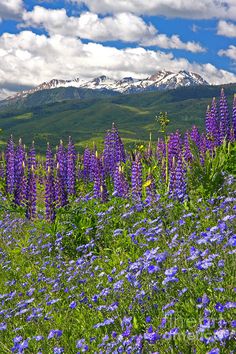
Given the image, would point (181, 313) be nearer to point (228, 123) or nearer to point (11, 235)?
point (11, 235)

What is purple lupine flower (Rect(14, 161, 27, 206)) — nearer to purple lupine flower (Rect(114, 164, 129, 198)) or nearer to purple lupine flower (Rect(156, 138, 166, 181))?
purple lupine flower (Rect(114, 164, 129, 198))

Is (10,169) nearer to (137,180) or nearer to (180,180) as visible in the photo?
(137,180)

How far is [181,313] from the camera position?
215 inches

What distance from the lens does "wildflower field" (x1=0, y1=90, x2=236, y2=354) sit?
200 inches

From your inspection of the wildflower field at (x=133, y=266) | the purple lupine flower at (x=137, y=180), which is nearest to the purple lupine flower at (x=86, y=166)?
the wildflower field at (x=133, y=266)

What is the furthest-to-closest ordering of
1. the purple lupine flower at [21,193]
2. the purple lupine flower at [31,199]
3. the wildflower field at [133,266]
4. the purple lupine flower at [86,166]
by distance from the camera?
1. the purple lupine flower at [86,166]
2. the purple lupine flower at [21,193]
3. the purple lupine flower at [31,199]
4. the wildflower field at [133,266]

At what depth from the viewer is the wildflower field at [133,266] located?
507cm

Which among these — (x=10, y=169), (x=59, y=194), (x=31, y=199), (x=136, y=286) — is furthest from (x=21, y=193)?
(x=136, y=286)

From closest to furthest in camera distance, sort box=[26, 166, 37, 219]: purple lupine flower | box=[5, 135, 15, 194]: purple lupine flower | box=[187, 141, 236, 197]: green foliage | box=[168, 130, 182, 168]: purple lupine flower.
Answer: box=[187, 141, 236, 197]: green foliage, box=[168, 130, 182, 168]: purple lupine flower, box=[26, 166, 37, 219]: purple lupine flower, box=[5, 135, 15, 194]: purple lupine flower

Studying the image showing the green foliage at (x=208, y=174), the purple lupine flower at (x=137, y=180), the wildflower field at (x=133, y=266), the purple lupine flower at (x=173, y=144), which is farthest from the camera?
the purple lupine flower at (x=173, y=144)

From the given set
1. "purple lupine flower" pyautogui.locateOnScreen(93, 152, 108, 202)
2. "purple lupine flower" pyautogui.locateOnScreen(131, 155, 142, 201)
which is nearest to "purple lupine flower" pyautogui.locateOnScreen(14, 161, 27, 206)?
"purple lupine flower" pyautogui.locateOnScreen(93, 152, 108, 202)

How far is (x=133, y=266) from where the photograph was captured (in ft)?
20.9

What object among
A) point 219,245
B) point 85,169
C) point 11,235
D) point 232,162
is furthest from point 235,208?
point 85,169

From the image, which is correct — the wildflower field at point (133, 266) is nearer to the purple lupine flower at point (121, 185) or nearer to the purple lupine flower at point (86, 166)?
the purple lupine flower at point (121, 185)
